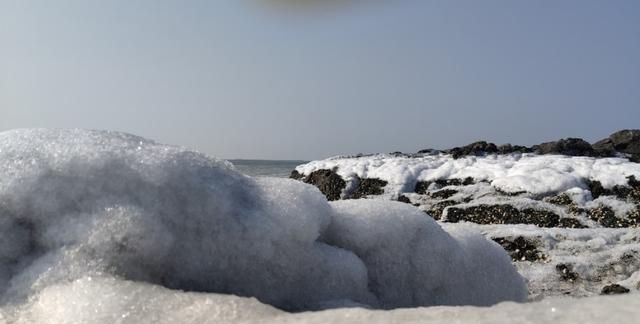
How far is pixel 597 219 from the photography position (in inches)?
338

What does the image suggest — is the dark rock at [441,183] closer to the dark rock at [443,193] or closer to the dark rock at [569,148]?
the dark rock at [443,193]

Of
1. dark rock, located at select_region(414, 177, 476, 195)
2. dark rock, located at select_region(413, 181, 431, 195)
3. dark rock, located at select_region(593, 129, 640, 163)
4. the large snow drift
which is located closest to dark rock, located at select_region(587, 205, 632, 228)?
dark rock, located at select_region(414, 177, 476, 195)

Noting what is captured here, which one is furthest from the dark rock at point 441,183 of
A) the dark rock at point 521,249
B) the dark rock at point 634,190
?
the dark rock at point 521,249

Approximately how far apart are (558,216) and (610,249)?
1.84 m

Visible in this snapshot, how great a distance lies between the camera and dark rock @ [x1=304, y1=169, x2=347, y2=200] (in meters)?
12.0

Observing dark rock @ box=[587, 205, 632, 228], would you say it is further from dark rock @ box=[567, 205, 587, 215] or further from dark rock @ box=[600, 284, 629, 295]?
dark rock @ box=[600, 284, 629, 295]

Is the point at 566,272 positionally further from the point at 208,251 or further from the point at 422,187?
the point at 208,251

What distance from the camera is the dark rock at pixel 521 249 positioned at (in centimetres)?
671

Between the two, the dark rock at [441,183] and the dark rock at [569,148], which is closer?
the dark rock at [441,183]

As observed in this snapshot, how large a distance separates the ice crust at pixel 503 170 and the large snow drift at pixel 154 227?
26.0 ft

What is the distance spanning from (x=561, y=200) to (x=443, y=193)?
6.69ft

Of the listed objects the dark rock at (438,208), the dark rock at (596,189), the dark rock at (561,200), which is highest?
the dark rock at (596,189)

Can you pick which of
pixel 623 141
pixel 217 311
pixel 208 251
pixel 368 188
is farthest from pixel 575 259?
pixel 623 141

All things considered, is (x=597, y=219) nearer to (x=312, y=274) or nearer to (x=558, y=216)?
(x=558, y=216)
